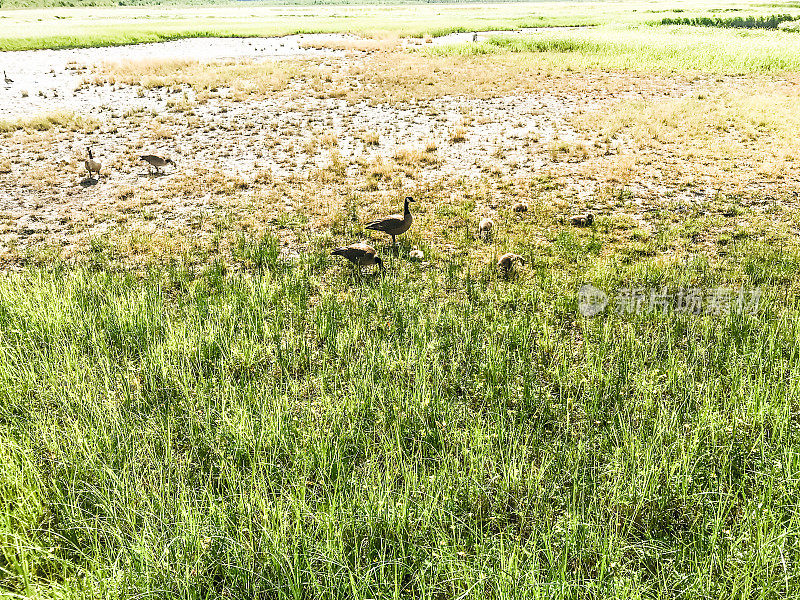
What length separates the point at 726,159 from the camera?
13906mm

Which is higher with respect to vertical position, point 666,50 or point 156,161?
point 666,50

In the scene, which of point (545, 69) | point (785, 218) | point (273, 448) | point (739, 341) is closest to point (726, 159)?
point (785, 218)

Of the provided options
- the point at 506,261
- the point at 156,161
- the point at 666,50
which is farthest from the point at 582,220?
the point at 666,50

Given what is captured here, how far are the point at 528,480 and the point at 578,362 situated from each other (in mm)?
2425

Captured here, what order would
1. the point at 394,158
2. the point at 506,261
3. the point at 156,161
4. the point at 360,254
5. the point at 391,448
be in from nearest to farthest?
the point at 391,448 < the point at 360,254 < the point at 506,261 < the point at 156,161 < the point at 394,158

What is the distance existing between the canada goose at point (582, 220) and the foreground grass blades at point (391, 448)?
12.5ft

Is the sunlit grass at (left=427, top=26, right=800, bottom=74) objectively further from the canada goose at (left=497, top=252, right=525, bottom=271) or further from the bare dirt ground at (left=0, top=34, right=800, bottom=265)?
the canada goose at (left=497, top=252, right=525, bottom=271)

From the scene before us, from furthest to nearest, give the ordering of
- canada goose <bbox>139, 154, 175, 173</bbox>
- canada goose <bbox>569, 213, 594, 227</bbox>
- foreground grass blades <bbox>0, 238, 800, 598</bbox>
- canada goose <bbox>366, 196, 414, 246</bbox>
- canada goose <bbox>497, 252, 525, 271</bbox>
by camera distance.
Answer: canada goose <bbox>139, 154, 175, 173</bbox> < canada goose <bbox>569, 213, 594, 227</bbox> < canada goose <bbox>366, 196, 414, 246</bbox> < canada goose <bbox>497, 252, 525, 271</bbox> < foreground grass blades <bbox>0, 238, 800, 598</bbox>

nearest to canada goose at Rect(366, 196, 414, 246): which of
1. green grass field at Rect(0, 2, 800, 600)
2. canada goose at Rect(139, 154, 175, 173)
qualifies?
green grass field at Rect(0, 2, 800, 600)

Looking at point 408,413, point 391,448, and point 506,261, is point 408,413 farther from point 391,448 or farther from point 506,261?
point 506,261

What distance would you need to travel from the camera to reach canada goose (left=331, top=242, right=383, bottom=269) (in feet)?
26.4

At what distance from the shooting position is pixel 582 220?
10.2 metres

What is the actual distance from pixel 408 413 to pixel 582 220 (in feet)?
23.6

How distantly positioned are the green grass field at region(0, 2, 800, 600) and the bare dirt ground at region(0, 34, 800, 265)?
25cm
